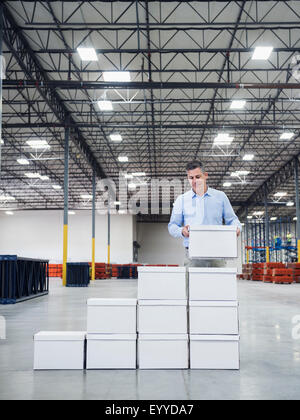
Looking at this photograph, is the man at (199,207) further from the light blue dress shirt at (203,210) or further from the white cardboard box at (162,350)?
the white cardboard box at (162,350)

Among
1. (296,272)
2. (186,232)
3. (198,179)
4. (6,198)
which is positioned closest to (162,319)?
(186,232)

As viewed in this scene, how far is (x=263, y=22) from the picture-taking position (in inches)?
486

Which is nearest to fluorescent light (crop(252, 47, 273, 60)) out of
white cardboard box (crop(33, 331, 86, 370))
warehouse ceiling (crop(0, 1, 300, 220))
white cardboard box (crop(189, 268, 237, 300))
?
warehouse ceiling (crop(0, 1, 300, 220))

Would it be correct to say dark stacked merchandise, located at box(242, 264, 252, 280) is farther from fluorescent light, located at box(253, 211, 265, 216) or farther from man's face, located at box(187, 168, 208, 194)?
man's face, located at box(187, 168, 208, 194)

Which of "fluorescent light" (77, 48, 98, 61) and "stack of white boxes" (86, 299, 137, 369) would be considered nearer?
"stack of white boxes" (86, 299, 137, 369)

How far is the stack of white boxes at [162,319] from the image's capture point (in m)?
4.04

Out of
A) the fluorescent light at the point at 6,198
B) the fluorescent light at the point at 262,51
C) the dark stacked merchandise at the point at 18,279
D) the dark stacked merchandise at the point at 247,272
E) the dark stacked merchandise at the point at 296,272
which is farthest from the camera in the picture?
the fluorescent light at the point at 6,198

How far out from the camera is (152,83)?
1493 centimetres

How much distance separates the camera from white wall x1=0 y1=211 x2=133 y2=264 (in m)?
40.0

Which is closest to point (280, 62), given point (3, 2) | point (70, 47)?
point (70, 47)

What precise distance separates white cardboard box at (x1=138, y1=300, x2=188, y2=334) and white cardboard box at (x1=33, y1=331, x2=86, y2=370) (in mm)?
630

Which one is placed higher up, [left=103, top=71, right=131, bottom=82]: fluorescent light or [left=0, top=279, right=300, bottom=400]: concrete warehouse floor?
[left=103, top=71, right=131, bottom=82]: fluorescent light

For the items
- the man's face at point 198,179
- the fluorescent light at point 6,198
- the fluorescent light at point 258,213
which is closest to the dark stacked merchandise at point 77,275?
the man's face at point 198,179

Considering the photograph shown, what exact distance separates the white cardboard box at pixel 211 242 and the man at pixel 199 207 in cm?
→ 26
